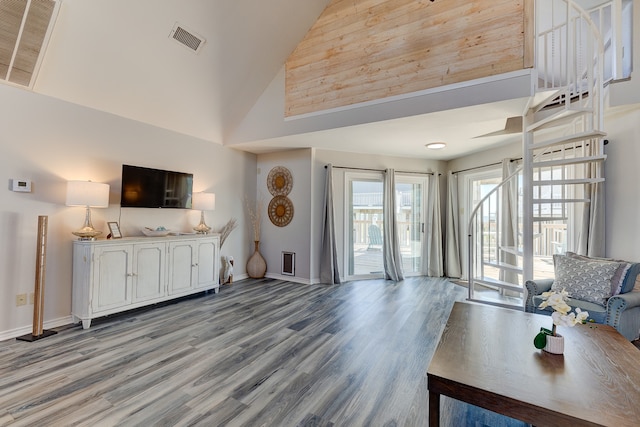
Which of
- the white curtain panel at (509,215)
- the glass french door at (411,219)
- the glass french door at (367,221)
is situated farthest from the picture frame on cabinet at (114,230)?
the white curtain panel at (509,215)

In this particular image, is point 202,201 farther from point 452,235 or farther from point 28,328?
point 452,235

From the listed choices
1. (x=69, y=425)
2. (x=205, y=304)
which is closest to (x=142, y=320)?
(x=205, y=304)

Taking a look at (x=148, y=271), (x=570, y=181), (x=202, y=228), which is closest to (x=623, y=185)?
(x=570, y=181)

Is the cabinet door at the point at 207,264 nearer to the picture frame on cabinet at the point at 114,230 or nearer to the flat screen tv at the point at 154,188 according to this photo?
the flat screen tv at the point at 154,188

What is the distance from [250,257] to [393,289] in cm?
274

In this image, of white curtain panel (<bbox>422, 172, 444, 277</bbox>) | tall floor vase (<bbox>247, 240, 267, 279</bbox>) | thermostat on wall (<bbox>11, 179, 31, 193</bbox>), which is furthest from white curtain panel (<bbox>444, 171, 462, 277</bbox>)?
thermostat on wall (<bbox>11, 179, 31, 193</bbox>)

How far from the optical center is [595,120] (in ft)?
8.48

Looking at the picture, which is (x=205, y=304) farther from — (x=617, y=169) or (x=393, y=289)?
(x=617, y=169)

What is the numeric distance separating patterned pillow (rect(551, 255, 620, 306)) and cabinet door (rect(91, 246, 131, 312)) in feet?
14.7

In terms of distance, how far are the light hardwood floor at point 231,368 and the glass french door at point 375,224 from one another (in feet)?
5.47

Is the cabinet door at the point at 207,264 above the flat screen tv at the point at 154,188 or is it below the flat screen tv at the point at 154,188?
below

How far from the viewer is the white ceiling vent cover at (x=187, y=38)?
318cm

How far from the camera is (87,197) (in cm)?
297

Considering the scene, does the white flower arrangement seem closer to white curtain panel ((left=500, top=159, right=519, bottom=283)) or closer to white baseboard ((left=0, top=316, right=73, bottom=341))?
Answer: white curtain panel ((left=500, top=159, right=519, bottom=283))
